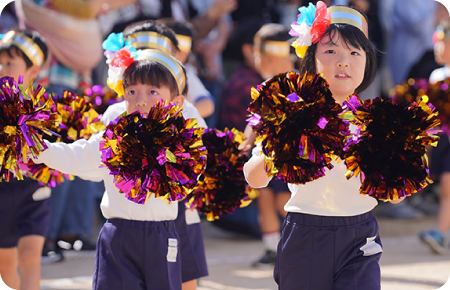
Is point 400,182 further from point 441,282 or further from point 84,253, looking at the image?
point 84,253

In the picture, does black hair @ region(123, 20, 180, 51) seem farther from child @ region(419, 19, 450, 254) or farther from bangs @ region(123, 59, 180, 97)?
child @ region(419, 19, 450, 254)

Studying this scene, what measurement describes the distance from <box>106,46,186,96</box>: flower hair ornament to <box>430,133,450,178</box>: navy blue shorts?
3.31 meters

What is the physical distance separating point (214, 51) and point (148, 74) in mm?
3877

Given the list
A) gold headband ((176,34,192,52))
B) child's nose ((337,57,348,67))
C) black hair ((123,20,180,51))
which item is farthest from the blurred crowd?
child's nose ((337,57,348,67))

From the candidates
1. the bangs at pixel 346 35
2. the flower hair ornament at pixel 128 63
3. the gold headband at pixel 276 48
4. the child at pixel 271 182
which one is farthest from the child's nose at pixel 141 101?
the gold headband at pixel 276 48

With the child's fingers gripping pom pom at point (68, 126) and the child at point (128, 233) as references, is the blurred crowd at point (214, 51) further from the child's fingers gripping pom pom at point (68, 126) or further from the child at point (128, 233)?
the child at point (128, 233)

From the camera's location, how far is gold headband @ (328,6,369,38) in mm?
2707

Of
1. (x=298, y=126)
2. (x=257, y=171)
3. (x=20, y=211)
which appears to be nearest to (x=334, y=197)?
(x=257, y=171)

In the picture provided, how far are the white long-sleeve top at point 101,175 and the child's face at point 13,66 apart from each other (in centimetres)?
107

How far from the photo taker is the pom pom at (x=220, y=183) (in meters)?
3.05

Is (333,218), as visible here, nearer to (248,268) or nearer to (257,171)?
(257,171)

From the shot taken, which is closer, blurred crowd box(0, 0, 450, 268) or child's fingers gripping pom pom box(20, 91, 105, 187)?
child's fingers gripping pom pom box(20, 91, 105, 187)

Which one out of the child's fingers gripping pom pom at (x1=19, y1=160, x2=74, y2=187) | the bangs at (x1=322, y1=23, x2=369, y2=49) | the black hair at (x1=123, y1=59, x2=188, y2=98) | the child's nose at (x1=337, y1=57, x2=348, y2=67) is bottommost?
the child's fingers gripping pom pom at (x1=19, y1=160, x2=74, y2=187)

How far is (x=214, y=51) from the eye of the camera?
671cm
